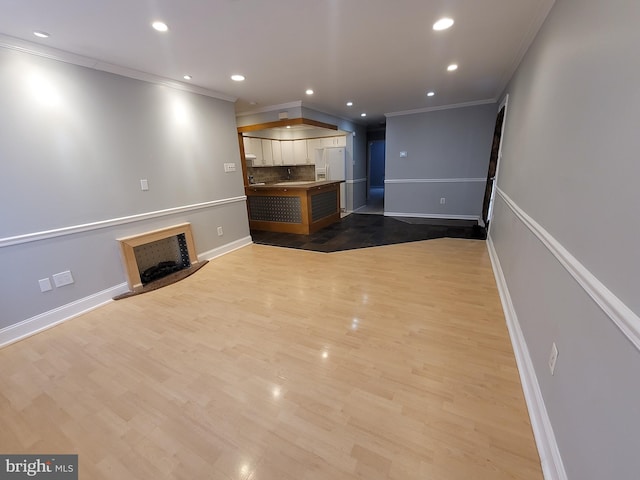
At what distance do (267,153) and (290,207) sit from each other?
258cm

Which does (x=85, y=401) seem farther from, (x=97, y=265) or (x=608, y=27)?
(x=608, y=27)

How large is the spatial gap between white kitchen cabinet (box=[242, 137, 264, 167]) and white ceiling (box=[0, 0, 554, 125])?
111 inches

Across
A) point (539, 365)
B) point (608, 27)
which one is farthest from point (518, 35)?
point (539, 365)

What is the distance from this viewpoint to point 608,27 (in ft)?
3.40

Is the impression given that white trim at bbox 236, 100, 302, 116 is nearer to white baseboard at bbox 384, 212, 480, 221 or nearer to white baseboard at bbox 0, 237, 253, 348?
white baseboard at bbox 384, 212, 480, 221

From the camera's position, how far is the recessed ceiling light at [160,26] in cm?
196

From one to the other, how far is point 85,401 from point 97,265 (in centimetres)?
164

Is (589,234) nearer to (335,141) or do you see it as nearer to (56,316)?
(56,316)

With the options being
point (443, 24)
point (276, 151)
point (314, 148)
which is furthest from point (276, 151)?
point (443, 24)

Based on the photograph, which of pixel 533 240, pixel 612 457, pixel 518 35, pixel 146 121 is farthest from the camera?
pixel 146 121

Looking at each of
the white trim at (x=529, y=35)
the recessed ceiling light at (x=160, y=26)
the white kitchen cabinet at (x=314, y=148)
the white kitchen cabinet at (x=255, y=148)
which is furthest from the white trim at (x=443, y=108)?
the recessed ceiling light at (x=160, y=26)

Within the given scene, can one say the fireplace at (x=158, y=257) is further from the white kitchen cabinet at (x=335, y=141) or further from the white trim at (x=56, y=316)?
the white kitchen cabinet at (x=335, y=141)

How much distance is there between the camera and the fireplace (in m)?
2.98

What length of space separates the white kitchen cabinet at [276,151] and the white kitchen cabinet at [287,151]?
9 centimetres
